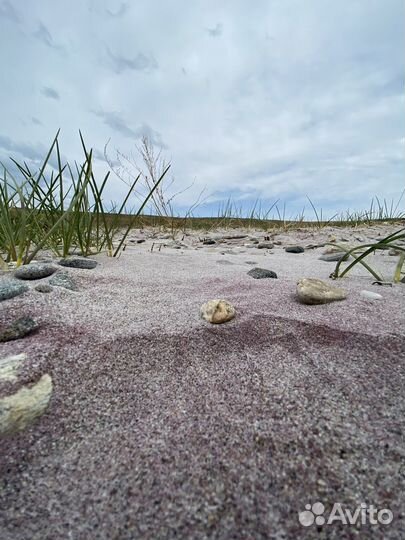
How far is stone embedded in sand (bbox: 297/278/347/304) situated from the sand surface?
83 millimetres

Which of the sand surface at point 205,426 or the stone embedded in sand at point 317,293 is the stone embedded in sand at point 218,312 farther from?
the stone embedded in sand at point 317,293

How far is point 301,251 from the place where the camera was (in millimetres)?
3230

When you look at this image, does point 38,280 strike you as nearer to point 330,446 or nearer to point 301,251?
point 330,446

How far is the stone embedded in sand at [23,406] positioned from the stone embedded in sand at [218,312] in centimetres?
49

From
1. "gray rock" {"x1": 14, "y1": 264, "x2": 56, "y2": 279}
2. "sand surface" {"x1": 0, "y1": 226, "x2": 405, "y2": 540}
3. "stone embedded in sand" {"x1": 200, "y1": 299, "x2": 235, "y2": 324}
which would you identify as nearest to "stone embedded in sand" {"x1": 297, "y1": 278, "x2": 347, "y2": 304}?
"sand surface" {"x1": 0, "y1": 226, "x2": 405, "y2": 540}

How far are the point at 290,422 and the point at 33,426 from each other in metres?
0.50

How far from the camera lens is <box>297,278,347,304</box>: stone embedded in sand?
1.05m

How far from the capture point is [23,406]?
0.55m

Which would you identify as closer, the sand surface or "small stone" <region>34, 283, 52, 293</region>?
the sand surface

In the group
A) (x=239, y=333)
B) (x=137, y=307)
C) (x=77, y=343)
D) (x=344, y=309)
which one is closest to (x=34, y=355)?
(x=77, y=343)

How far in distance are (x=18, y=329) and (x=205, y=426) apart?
61cm

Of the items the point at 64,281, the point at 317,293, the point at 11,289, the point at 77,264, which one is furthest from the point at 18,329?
the point at 317,293

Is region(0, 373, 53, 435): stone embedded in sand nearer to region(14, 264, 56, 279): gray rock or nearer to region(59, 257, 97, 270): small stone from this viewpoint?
region(14, 264, 56, 279): gray rock

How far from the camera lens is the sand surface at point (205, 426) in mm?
389
